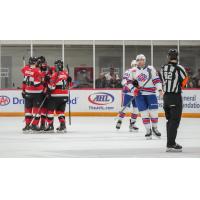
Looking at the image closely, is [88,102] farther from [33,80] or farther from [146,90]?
[146,90]

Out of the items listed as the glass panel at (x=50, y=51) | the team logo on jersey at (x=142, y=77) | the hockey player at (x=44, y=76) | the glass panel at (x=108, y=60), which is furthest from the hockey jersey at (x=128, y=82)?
the glass panel at (x=50, y=51)

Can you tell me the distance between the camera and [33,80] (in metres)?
16.9

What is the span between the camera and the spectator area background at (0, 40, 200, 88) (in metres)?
29.1

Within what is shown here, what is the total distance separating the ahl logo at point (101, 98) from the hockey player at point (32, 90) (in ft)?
28.0

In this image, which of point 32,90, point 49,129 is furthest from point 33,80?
point 49,129

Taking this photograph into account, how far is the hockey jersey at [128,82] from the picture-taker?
52.5ft

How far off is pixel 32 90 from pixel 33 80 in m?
0.26

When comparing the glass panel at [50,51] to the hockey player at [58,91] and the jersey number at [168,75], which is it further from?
the jersey number at [168,75]

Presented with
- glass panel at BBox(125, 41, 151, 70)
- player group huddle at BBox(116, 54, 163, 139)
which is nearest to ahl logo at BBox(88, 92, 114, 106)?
glass panel at BBox(125, 41, 151, 70)

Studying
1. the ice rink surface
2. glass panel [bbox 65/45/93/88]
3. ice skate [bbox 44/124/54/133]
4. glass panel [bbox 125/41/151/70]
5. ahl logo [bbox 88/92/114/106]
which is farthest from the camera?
glass panel [bbox 125/41/151/70]

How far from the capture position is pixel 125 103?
17234 millimetres

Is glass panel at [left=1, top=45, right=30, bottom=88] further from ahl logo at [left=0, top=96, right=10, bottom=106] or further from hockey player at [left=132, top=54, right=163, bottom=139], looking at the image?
hockey player at [left=132, top=54, right=163, bottom=139]

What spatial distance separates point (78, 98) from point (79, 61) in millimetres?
4002

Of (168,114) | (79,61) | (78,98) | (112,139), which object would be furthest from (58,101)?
(79,61)
